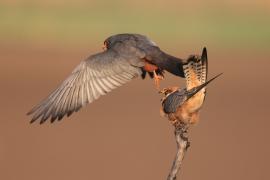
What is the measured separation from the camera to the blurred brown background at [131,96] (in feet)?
47.0

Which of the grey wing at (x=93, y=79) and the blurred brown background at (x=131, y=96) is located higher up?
the blurred brown background at (x=131, y=96)

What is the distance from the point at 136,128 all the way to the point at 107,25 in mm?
9023

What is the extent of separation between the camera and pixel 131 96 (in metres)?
19.2

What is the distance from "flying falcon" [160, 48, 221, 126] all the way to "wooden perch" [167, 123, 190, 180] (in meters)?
0.09

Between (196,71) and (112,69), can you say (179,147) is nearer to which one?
(196,71)

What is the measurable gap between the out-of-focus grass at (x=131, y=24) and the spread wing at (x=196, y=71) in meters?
16.5

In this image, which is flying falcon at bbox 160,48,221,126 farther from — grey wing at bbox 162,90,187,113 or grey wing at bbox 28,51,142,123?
grey wing at bbox 28,51,142,123

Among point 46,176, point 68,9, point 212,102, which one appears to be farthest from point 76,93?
point 68,9

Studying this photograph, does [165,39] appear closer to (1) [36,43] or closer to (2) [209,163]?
(1) [36,43]

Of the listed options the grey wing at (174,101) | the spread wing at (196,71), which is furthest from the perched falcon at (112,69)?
the grey wing at (174,101)

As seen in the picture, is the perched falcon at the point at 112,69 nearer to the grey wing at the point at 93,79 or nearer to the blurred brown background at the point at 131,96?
the grey wing at the point at 93,79

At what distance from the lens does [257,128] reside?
55.0 feet

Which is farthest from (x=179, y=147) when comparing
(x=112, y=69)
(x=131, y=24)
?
(x=131, y=24)

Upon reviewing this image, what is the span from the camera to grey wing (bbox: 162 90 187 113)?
6969 mm
